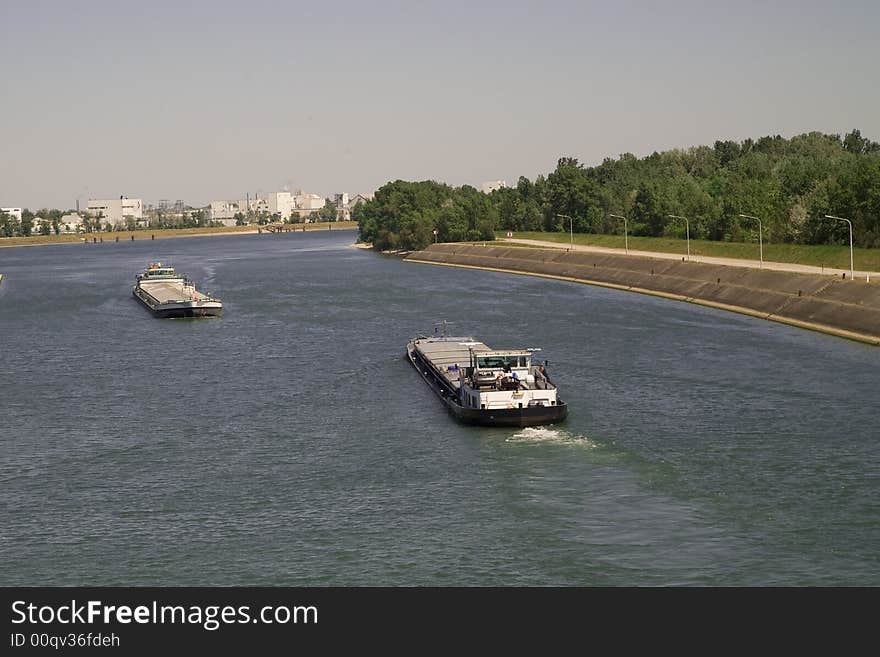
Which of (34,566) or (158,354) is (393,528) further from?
(158,354)

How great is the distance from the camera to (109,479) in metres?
42.1

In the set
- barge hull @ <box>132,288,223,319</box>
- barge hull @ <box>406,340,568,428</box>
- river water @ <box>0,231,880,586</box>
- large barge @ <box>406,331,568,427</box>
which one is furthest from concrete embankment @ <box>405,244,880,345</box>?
barge hull @ <box>132,288,223,319</box>

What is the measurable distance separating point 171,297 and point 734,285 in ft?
164

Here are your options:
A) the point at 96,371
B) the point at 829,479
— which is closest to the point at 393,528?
the point at 829,479

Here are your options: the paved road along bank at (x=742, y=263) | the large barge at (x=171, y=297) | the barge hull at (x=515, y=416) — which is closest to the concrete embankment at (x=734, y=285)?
the paved road along bank at (x=742, y=263)

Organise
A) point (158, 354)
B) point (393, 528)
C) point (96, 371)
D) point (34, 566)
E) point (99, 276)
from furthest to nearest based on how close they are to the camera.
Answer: point (99, 276) → point (158, 354) → point (96, 371) → point (393, 528) → point (34, 566)

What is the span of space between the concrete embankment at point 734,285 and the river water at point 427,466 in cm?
362

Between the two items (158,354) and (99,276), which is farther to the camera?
(99,276)

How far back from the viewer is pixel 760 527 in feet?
115

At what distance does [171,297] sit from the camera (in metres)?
108

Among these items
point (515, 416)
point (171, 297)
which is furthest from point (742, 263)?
point (515, 416)

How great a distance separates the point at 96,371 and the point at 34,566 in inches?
1458

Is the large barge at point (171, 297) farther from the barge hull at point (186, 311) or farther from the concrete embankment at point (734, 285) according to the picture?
the concrete embankment at point (734, 285)

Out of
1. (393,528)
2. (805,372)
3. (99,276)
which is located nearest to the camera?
(393,528)
